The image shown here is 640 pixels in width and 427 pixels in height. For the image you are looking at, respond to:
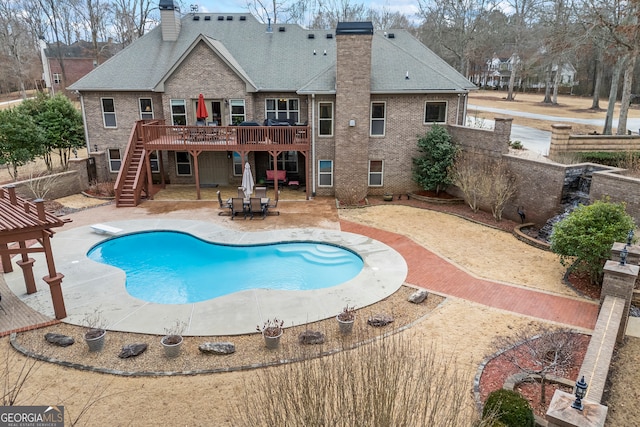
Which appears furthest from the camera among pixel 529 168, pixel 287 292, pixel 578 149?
pixel 578 149

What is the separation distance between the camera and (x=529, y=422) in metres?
6.76

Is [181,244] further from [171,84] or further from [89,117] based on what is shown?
[89,117]

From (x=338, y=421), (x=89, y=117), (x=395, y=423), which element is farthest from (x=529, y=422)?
(x=89, y=117)

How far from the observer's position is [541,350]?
9.31 m

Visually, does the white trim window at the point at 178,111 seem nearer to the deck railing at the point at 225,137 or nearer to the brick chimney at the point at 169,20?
the deck railing at the point at 225,137

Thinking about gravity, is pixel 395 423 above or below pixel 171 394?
above

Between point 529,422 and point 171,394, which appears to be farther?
point 171,394

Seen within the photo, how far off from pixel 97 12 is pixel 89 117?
32651 millimetres

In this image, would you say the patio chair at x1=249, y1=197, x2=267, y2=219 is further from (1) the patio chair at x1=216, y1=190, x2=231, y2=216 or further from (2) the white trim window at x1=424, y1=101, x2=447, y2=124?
(2) the white trim window at x1=424, y1=101, x2=447, y2=124

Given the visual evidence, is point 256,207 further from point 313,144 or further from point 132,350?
point 132,350

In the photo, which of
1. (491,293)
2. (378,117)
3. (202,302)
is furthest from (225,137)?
(491,293)

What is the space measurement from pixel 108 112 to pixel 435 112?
60.1 feet

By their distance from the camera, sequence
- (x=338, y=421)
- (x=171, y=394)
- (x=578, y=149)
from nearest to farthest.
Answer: (x=338, y=421) < (x=171, y=394) < (x=578, y=149)

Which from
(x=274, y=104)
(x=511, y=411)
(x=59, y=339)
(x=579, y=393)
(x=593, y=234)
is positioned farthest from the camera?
(x=274, y=104)
